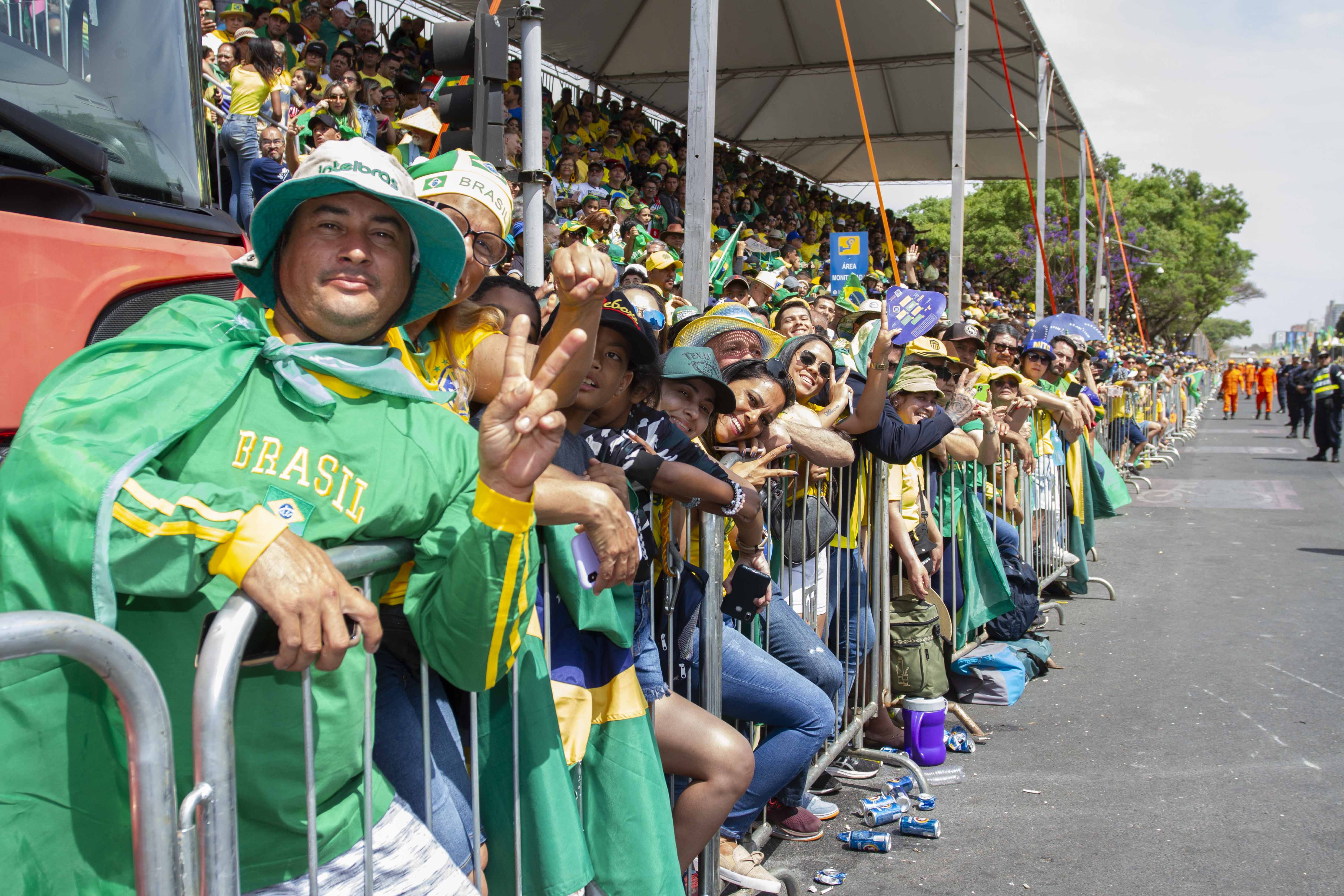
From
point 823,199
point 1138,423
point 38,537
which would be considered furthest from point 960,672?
point 823,199

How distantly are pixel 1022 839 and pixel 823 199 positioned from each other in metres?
22.2

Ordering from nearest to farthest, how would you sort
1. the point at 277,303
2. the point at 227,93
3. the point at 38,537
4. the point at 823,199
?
the point at 38,537 < the point at 277,303 < the point at 227,93 < the point at 823,199

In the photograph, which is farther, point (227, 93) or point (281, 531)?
point (227, 93)

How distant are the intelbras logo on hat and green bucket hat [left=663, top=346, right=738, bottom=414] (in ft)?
4.68

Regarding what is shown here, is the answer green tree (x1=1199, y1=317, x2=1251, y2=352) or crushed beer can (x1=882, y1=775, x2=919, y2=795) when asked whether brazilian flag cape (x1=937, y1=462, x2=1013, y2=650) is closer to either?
crushed beer can (x1=882, y1=775, x2=919, y2=795)

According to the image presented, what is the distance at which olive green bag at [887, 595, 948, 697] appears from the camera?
5.18 metres

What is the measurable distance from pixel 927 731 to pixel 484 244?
3396 millimetres

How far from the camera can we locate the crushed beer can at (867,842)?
13.2 ft

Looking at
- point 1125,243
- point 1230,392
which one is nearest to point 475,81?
point 1230,392

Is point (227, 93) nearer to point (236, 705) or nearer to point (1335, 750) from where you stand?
point (236, 705)

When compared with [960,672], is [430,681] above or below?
above

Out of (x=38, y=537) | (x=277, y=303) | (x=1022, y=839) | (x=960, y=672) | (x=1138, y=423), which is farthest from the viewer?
(x=1138, y=423)

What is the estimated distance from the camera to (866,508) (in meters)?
5.02

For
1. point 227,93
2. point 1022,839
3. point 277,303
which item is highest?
point 227,93
